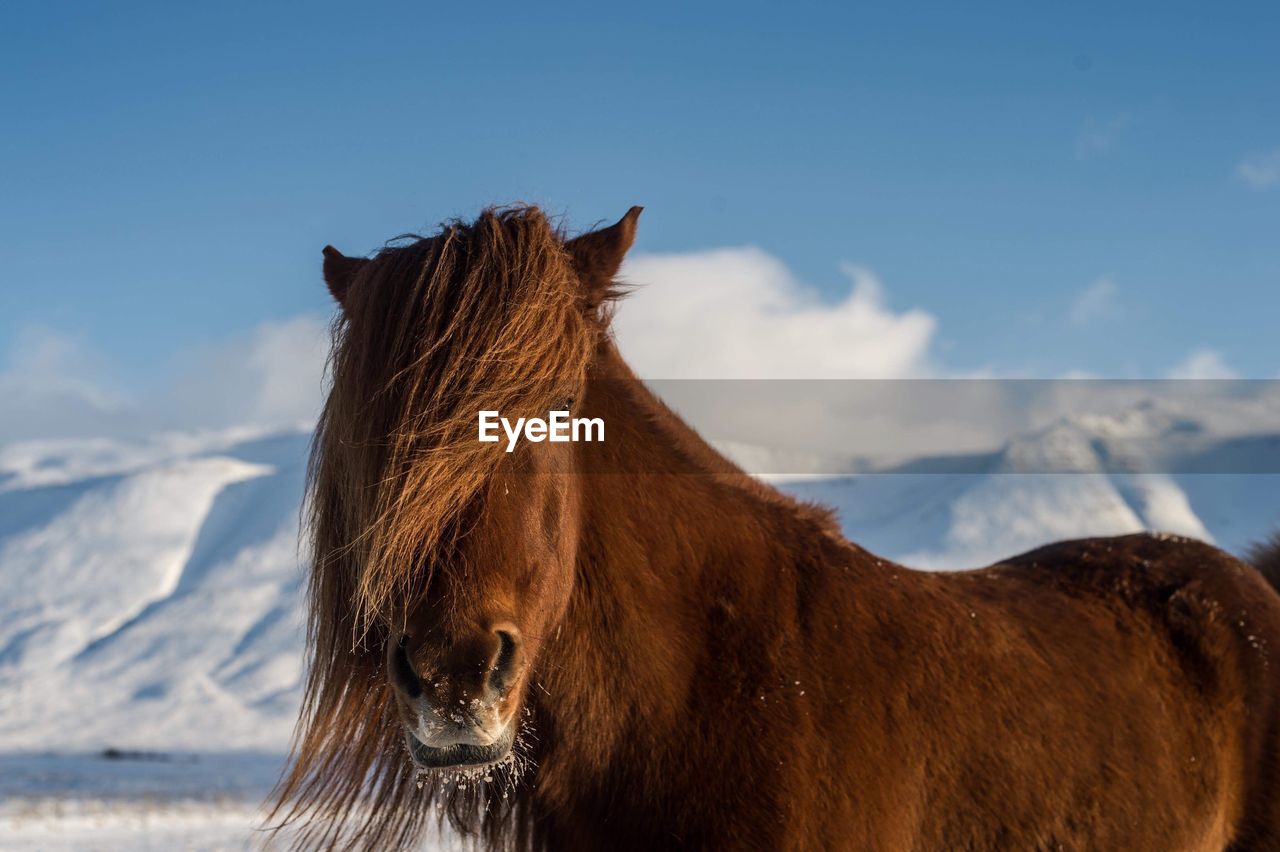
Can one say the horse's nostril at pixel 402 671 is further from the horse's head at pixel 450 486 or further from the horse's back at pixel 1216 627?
the horse's back at pixel 1216 627

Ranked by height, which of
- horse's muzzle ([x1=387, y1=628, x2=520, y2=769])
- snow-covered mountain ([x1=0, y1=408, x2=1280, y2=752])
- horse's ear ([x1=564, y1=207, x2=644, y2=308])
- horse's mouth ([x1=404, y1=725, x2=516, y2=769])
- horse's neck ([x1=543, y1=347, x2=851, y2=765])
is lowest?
horse's mouth ([x1=404, y1=725, x2=516, y2=769])

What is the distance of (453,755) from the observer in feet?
7.96

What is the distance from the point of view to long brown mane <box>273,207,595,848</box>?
258 cm

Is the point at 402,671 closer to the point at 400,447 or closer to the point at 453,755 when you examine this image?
the point at 453,755

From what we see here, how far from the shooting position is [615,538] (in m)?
3.00

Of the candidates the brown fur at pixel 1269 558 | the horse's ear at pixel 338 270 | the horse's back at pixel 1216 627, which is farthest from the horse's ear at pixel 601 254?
the brown fur at pixel 1269 558

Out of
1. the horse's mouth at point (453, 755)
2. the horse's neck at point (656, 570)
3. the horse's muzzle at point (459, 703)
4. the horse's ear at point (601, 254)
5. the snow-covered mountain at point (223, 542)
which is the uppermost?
the snow-covered mountain at point (223, 542)

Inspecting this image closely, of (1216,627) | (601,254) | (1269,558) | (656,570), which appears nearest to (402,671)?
(656,570)

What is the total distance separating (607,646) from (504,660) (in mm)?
489

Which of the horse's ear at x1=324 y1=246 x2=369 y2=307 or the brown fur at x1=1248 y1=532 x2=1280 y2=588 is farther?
the brown fur at x1=1248 y1=532 x2=1280 y2=588

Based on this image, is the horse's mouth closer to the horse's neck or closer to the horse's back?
the horse's neck

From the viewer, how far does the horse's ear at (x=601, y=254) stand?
121 inches

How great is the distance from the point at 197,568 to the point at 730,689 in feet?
296

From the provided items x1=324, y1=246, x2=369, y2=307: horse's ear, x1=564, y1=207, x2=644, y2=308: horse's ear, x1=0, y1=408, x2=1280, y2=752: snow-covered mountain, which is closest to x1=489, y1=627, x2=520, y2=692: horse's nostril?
x1=564, y1=207, x2=644, y2=308: horse's ear
